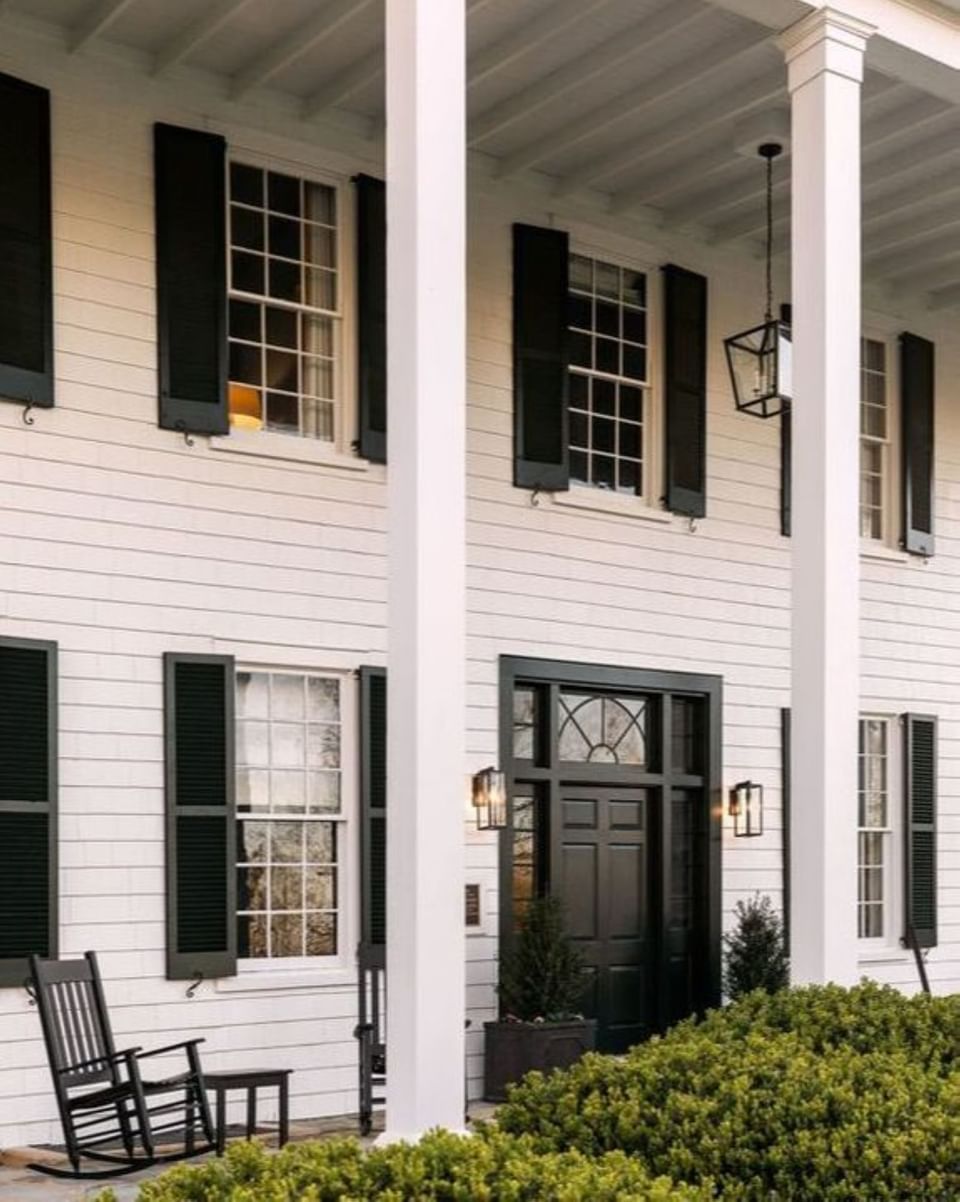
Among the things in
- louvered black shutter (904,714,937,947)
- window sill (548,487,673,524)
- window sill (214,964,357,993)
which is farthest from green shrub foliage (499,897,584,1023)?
louvered black shutter (904,714,937,947)

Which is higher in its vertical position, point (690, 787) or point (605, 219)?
point (605, 219)

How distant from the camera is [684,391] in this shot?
1079 centimetres

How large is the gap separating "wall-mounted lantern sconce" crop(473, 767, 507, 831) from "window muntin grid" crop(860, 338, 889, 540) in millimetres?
3926

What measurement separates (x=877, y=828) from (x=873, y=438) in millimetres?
2727

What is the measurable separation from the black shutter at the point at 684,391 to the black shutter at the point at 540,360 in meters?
0.87

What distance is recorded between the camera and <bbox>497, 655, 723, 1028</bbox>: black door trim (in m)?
9.85

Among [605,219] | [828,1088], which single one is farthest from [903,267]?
[828,1088]

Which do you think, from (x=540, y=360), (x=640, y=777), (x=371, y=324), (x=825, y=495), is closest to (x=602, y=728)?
(x=640, y=777)

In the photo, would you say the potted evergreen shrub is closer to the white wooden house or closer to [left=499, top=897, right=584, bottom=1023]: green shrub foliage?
[left=499, top=897, right=584, bottom=1023]: green shrub foliage

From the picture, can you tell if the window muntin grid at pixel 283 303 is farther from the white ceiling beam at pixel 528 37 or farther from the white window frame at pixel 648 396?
the white window frame at pixel 648 396

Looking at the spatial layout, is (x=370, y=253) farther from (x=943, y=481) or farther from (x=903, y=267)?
(x=943, y=481)

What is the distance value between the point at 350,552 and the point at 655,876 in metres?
3.04

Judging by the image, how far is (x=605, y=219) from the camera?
10625 millimetres

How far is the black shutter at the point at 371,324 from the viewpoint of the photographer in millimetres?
9180
